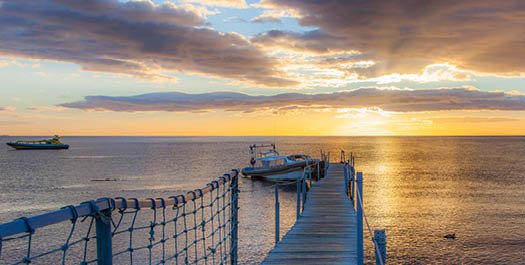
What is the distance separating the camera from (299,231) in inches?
472

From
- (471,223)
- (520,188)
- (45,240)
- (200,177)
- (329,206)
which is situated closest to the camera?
(329,206)

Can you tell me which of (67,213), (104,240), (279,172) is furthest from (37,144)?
(67,213)

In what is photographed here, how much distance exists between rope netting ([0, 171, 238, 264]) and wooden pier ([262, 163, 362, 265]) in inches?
56.5

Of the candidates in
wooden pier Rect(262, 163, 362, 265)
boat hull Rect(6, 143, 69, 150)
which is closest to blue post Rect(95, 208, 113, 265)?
wooden pier Rect(262, 163, 362, 265)

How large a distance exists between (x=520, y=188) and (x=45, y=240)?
4821 cm

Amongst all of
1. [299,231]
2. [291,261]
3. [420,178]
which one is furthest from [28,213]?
[420,178]

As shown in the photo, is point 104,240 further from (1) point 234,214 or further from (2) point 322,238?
(2) point 322,238

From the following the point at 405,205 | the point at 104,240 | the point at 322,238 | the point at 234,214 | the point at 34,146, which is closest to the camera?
the point at 104,240

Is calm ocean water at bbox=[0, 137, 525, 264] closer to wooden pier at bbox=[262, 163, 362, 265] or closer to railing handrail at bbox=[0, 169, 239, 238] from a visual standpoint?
wooden pier at bbox=[262, 163, 362, 265]

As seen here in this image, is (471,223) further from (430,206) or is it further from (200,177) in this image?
(200,177)

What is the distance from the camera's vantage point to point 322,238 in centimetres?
1113

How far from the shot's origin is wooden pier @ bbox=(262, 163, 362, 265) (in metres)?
9.19

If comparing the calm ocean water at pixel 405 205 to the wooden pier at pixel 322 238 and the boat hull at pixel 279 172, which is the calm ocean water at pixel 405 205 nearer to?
the boat hull at pixel 279 172

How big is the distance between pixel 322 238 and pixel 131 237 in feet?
24.4
